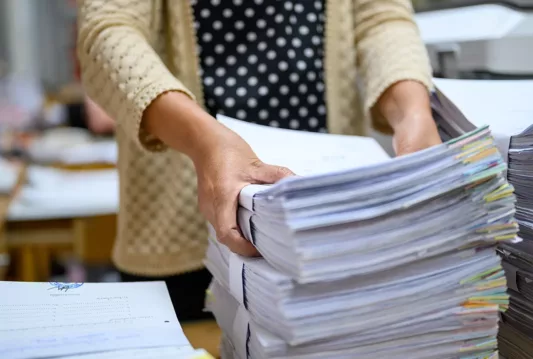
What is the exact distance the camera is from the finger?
1.71 ft

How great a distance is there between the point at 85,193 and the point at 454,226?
2.18 meters

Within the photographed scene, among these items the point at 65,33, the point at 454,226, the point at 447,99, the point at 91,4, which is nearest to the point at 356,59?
the point at 447,99

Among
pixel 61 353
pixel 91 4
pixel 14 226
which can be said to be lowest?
pixel 14 226

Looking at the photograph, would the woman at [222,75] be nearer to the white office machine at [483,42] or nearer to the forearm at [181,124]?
the forearm at [181,124]

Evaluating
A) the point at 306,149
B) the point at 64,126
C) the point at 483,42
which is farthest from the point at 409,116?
the point at 64,126

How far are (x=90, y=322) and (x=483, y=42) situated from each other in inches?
31.0

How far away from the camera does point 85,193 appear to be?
250 centimetres

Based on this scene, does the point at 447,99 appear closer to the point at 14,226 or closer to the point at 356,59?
the point at 356,59

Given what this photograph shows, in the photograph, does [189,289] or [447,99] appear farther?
→ [189,289]

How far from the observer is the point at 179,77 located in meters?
0.88

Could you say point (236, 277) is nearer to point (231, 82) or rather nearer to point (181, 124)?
point (181, 124)

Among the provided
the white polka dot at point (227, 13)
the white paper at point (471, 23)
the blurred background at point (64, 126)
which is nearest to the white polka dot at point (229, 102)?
the white polka dot at point (227, 13)

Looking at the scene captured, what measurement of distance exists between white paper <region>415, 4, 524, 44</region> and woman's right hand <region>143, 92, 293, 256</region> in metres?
0.60

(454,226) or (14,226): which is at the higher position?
(454,226)
